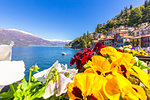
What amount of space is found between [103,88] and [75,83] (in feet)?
0.38

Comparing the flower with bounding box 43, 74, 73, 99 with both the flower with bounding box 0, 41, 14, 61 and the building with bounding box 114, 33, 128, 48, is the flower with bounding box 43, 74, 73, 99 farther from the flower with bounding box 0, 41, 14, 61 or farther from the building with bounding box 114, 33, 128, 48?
the building with bounding box 114, 33, 128, 48

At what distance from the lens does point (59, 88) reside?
1.17ft

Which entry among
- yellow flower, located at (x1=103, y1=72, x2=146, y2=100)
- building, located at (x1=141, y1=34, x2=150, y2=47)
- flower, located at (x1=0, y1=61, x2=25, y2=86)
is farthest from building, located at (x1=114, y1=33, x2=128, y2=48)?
flower, located at (x1=0, y1=61, x2=25, y2=86)

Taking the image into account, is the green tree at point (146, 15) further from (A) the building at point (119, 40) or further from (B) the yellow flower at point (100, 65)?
(B) the yellow flower at point (100, 65)

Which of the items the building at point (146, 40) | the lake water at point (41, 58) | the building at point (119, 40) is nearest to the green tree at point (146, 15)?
the building at point (119, 40)

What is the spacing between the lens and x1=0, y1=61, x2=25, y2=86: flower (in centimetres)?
26

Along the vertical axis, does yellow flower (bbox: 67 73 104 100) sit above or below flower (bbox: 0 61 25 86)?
below

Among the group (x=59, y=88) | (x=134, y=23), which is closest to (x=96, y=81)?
(x=59, y=88)

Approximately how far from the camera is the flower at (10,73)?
262mm

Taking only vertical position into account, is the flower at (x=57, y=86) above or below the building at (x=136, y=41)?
below

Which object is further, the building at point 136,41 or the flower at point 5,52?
the building at point 136,41

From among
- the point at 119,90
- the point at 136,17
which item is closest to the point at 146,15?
the point at 136,17

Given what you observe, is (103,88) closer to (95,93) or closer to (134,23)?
(95,93)

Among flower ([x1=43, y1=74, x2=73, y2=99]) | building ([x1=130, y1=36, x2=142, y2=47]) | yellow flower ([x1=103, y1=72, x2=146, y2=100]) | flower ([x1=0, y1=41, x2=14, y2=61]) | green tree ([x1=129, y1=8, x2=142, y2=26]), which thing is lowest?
flower ([x1=43, y1=74, x2=73, y2=99])
